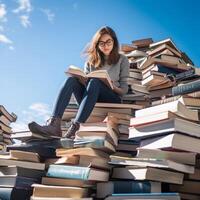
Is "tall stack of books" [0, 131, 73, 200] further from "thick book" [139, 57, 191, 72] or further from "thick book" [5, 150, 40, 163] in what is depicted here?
"thick book" [139, 57, 191, 72]

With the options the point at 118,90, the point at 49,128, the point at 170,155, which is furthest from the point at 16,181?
the point at 118,90

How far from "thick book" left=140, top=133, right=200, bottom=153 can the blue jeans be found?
615 millimetres

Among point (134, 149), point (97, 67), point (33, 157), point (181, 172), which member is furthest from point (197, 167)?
point (97, 67)

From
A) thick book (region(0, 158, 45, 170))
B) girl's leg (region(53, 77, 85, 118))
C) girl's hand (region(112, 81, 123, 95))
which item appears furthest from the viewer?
girl's hand (region(112, 81, 123, 95))

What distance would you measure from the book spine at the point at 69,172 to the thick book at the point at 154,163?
0.54 feet

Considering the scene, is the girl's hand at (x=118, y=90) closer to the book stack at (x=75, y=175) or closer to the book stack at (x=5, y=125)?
the book stack at (x=75, y=175)

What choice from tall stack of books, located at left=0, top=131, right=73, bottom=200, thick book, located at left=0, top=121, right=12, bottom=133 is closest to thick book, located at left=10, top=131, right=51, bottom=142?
tall stack of books, located at left=0, top=131, right=73, bottom=200

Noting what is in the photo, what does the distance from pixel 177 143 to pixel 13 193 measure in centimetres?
96

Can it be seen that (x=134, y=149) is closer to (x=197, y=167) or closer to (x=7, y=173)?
(x=197, y=167)

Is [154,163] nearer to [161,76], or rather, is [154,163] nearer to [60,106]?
[60,106]

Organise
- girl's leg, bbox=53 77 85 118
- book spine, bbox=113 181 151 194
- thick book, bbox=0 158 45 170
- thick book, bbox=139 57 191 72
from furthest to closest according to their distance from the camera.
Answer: thick book, bbox=139 57 191 72, girl's leg, bbox=53 77 85 118, thick book, bbox=0 158 45 170, book spine, bbox=113 181 151 194

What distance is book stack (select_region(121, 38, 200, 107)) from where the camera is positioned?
3.02 m

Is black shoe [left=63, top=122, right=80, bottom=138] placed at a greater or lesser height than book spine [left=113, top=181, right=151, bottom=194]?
greater

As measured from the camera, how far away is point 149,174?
→ 195 cm
